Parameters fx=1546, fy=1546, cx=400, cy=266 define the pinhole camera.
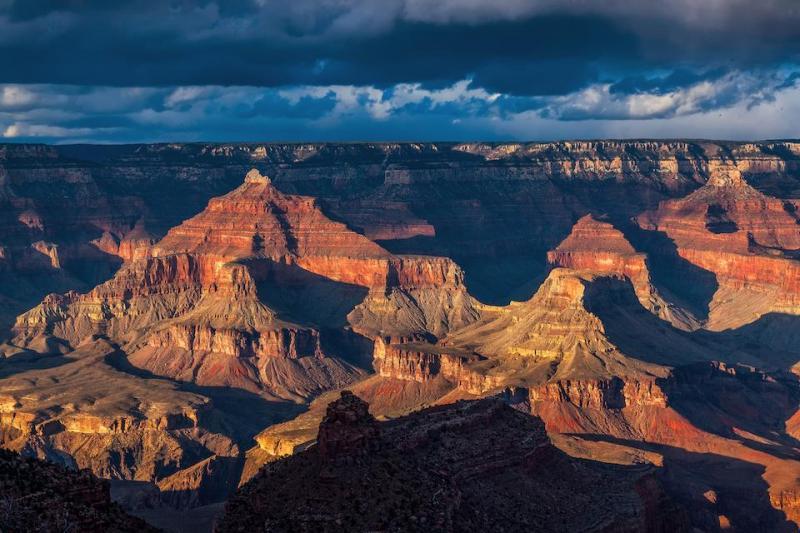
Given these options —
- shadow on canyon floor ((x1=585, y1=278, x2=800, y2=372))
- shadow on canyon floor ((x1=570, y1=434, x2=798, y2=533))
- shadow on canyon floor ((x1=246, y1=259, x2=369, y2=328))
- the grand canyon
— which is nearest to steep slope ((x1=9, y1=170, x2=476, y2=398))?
shadow on canyon floor ((x1=246, y1=259, x2=369, y2=328))

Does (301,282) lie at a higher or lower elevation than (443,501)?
lower

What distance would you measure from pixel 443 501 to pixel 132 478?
7123 centimetres

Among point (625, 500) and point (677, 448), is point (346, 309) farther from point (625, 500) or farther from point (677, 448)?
point (625, 500)

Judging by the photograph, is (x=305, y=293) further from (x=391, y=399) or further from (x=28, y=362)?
(x=391, y=399)

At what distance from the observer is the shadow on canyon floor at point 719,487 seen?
10469 centimetres

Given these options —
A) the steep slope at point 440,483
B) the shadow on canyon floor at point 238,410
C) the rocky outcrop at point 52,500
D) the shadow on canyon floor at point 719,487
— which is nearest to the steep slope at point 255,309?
the shadow on canyon floor at point 238,410

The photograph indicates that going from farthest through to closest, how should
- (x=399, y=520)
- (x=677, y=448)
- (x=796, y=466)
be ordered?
(x=677, y=448), (x=796, y=466), (x=399, y=520)

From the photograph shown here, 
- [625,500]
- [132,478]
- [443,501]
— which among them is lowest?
[132,478]

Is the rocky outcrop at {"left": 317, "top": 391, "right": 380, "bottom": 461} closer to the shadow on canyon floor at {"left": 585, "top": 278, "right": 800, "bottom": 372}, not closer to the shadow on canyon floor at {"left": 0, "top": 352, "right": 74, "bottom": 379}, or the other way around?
the shadow on canyon floor at {"left": 585, "top": 278, "right": 800, "bottom": 372}

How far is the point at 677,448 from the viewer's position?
124 m

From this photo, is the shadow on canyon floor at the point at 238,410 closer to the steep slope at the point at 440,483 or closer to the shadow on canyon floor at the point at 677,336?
the shadow on canyon floor at the point at 677,336

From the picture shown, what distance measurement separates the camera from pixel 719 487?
112 metres

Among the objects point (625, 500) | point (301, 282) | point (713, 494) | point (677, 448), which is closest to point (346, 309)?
point (301, 282)

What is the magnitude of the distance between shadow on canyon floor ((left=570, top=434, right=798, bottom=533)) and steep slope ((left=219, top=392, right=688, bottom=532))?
64.3 ft
